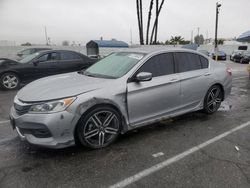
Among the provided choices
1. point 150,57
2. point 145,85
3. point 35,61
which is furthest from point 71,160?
point 35,61

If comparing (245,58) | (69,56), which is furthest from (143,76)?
(245,58)

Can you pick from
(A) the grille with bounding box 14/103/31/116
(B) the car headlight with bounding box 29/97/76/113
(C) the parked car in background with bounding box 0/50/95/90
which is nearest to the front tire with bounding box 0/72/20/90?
(C) the parked car in background with bounding box 0/50/95/90

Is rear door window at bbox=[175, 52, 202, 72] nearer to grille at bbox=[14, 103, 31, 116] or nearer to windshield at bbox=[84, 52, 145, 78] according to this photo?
windshield at bbox=[84, 52, 145, 78]

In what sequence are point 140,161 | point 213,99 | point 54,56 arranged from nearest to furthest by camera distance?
point 140,161
point 213,99
point 54,56

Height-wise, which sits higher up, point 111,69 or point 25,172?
point 111,69

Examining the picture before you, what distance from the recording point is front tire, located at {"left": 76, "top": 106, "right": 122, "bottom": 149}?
11.0 ft

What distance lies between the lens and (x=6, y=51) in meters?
22.7

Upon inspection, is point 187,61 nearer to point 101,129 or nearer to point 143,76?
point 143,76

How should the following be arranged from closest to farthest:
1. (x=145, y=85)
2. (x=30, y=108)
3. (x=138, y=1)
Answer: (x=30, y=108), (x=145, y=85), (x=138, y=1)

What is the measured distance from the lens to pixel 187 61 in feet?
15.5

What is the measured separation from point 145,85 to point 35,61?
6.09 m

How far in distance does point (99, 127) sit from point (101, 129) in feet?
0.18

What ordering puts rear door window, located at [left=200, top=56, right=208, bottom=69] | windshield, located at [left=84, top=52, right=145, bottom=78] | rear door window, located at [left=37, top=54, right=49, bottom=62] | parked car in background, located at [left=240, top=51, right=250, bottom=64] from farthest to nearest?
parked car in background, located at [left=240, top=51, right=250, bottom=64] < rear door window, located at [left=37, top=54, right=49, bottom=62] < rear door window, located at [left=200, top=56, right=208, bottom=69] < windshield, located at [left=84, top=52, right=145, bottom=78]

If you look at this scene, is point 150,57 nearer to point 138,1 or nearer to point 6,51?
point 6,51
